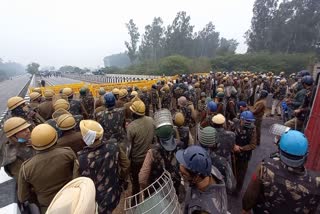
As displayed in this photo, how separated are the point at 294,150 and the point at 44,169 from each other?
8.38ft

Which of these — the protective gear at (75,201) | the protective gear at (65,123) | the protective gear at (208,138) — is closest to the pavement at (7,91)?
the protective gear at (65,123)

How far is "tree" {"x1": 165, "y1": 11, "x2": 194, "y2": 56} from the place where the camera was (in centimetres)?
6450

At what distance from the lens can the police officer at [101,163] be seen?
2532mm

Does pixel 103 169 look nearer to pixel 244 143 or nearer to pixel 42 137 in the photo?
pixel 42 137

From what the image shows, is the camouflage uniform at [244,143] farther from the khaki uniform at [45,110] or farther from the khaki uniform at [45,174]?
the khaki uniform at [45,110]

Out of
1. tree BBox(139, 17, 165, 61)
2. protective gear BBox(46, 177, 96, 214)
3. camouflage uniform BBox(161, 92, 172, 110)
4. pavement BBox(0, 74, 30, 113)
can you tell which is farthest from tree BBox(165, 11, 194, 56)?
protective gear BBox(46, 177, 96, 214)

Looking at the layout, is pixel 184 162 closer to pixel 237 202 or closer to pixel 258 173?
pixel 258 173

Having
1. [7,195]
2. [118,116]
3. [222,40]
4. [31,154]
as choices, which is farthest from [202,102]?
[222,40]

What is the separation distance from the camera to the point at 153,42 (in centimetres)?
7206

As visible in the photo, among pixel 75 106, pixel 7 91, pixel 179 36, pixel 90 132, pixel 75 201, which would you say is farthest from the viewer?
pixel 179 36

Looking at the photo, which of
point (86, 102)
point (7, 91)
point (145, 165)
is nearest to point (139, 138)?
point (145, 165)

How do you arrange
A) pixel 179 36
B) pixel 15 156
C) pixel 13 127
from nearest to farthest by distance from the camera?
pixel 15 156 < pixel 13 127 < pixel 179 36

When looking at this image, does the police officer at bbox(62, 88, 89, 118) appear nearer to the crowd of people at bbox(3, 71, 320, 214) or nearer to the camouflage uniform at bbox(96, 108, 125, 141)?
the crowd of people at bbox(3, 71, 320, 214)

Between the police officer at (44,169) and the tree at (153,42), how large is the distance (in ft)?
227
